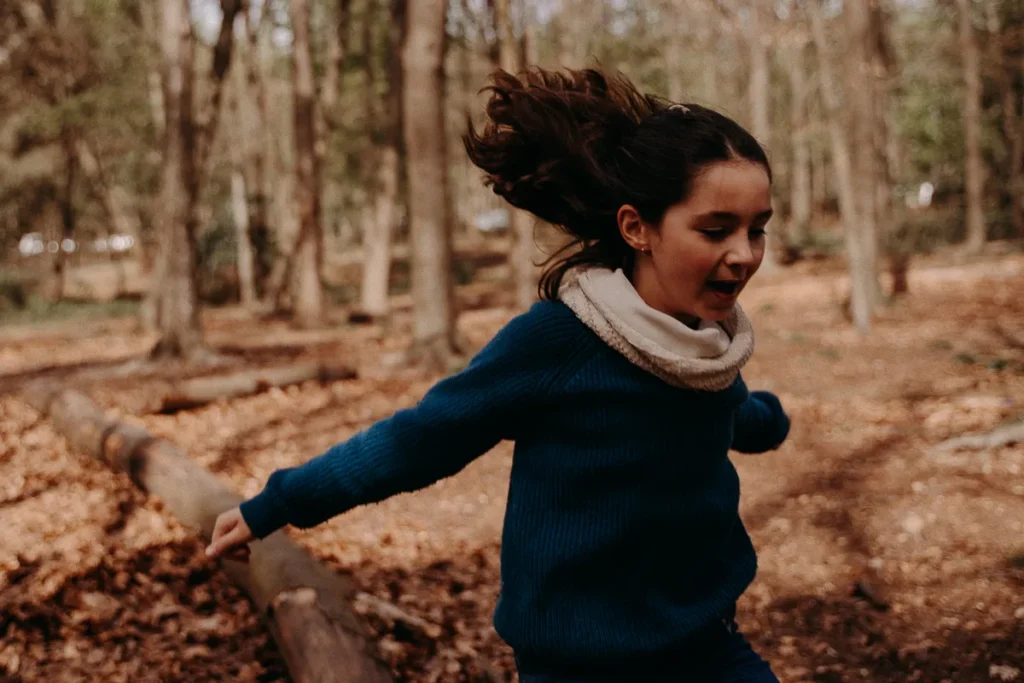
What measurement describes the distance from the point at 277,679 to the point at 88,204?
33.6m

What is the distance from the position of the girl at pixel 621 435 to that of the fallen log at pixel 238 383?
7065 millimetres

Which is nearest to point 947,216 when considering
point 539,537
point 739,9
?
point 739,9

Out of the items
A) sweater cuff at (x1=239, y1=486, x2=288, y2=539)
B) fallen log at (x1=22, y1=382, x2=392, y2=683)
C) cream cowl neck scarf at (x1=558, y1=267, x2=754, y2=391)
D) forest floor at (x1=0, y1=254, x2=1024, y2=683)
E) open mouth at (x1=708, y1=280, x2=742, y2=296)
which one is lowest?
forest floor at (x1=0, y1=254, x2=1024, y2=683)

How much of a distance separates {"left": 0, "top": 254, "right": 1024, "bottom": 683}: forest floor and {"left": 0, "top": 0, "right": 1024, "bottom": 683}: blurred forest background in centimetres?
2

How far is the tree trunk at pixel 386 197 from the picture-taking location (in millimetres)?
17891

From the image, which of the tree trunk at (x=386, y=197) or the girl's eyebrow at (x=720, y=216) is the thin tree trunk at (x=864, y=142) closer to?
Result: the tree trunk at (x=386, y=197)

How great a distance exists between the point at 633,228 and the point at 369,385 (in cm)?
826

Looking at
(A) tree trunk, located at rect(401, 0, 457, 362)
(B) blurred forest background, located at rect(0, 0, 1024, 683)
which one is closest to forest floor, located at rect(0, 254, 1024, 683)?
(B) blurred forest background, located at rect(0, 0, 1024, 683)

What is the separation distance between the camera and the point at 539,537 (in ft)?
7.02

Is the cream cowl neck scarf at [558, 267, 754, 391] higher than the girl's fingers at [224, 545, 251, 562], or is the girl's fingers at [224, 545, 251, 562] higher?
the cream cowl neck scarf at [558, 267, 754, 391]

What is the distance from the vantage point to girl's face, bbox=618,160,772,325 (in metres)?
2.08

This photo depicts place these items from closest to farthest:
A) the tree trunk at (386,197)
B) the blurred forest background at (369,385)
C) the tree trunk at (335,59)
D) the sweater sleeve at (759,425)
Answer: the sweater sleeve at (759,425) < the blurred forest background at (369,385) < the tree trunk at (386,197) < the tree trunk at (335,59)

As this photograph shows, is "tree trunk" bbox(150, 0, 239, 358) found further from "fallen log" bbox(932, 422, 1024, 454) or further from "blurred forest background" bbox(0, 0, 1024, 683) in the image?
"fallen log" bbox(932, 422, 1024, 454)

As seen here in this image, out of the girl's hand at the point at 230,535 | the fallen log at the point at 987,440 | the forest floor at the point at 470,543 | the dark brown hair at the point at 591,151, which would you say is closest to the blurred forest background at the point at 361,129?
the dark brown hair at the point at 591,151
